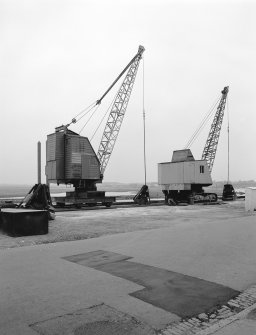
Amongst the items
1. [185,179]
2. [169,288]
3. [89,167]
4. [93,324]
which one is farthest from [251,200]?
[93,324]

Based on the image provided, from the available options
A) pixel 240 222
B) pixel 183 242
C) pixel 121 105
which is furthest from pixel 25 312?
pixel 121 105

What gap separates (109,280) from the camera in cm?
680

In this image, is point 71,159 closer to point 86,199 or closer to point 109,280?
point 86,199

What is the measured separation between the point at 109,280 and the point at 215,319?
220 centimetres

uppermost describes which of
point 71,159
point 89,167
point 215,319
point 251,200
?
point 71,159

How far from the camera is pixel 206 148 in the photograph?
54.3m

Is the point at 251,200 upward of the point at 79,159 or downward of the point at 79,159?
downward

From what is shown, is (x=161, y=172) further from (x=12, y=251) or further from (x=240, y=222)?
(x=12, y=251)

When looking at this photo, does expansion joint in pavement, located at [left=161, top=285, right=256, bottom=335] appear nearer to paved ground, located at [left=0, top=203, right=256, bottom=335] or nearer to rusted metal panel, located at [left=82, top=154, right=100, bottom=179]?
paved ground, located at [left=0, top=203, right=256, bottom=335]

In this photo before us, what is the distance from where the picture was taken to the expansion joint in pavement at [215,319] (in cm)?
477

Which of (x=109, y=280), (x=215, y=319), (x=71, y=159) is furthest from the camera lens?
(x=71, y=159)

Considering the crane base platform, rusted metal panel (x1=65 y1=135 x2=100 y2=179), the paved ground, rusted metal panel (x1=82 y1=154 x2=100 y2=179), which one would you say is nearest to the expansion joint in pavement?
the paved ground

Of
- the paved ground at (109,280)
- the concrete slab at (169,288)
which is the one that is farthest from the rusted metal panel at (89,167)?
the concrete slab at (169,288)

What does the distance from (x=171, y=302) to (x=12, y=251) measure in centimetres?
506
